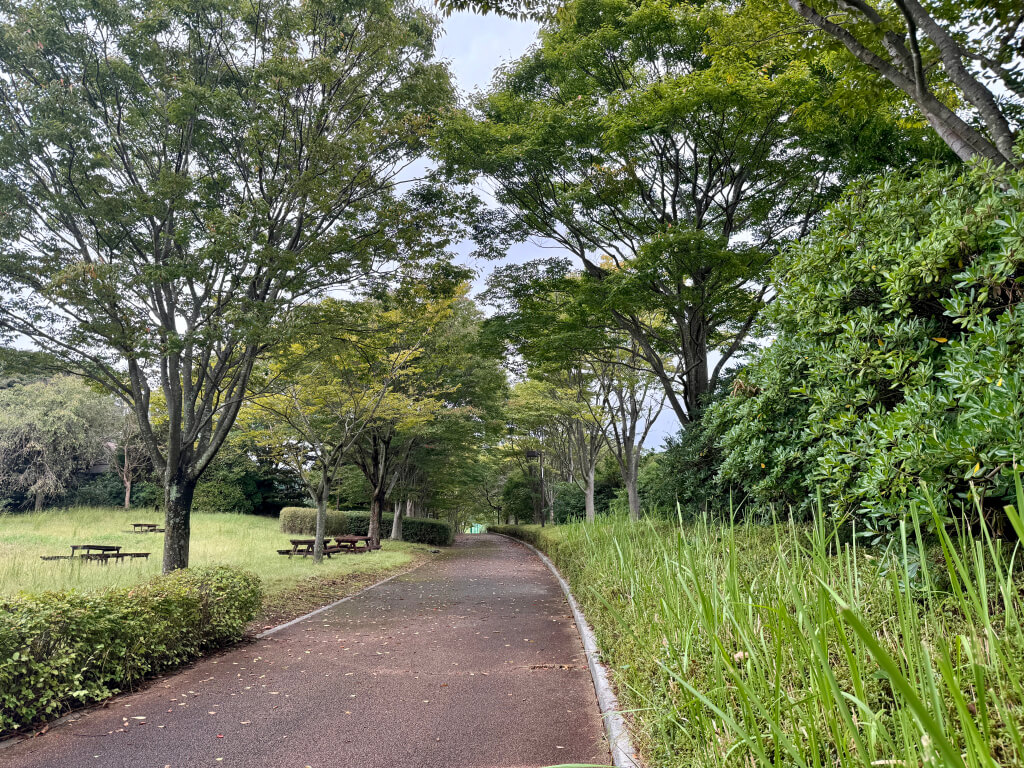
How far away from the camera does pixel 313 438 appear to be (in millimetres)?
14109

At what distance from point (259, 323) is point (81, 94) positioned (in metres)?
3.73

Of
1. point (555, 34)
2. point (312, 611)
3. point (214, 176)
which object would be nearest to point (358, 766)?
point (312, 611)

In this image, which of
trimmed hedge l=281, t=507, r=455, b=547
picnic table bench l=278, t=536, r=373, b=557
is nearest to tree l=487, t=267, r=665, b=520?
picnic table bench l=278, t=536, r=373, b=557

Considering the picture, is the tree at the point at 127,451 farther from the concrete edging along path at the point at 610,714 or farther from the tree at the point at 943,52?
the tree at the point at 943,52

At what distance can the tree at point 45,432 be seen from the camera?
24516mm

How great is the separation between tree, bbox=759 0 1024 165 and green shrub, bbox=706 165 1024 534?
307mm

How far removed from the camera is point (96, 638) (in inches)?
163

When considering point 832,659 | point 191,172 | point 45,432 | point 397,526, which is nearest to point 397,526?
point 397,526

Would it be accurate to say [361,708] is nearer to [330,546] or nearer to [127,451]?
[330,546]

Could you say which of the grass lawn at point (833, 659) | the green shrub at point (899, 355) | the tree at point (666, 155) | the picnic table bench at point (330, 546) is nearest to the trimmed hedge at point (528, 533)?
the picnic table bench at point (330, 546)

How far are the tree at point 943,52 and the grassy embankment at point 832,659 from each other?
2597 mm

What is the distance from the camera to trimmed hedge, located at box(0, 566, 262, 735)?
3.58 meters

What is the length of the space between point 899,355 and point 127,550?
18.1 metres

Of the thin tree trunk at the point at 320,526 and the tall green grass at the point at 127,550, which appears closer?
the tall green grass at the point at 127,550
